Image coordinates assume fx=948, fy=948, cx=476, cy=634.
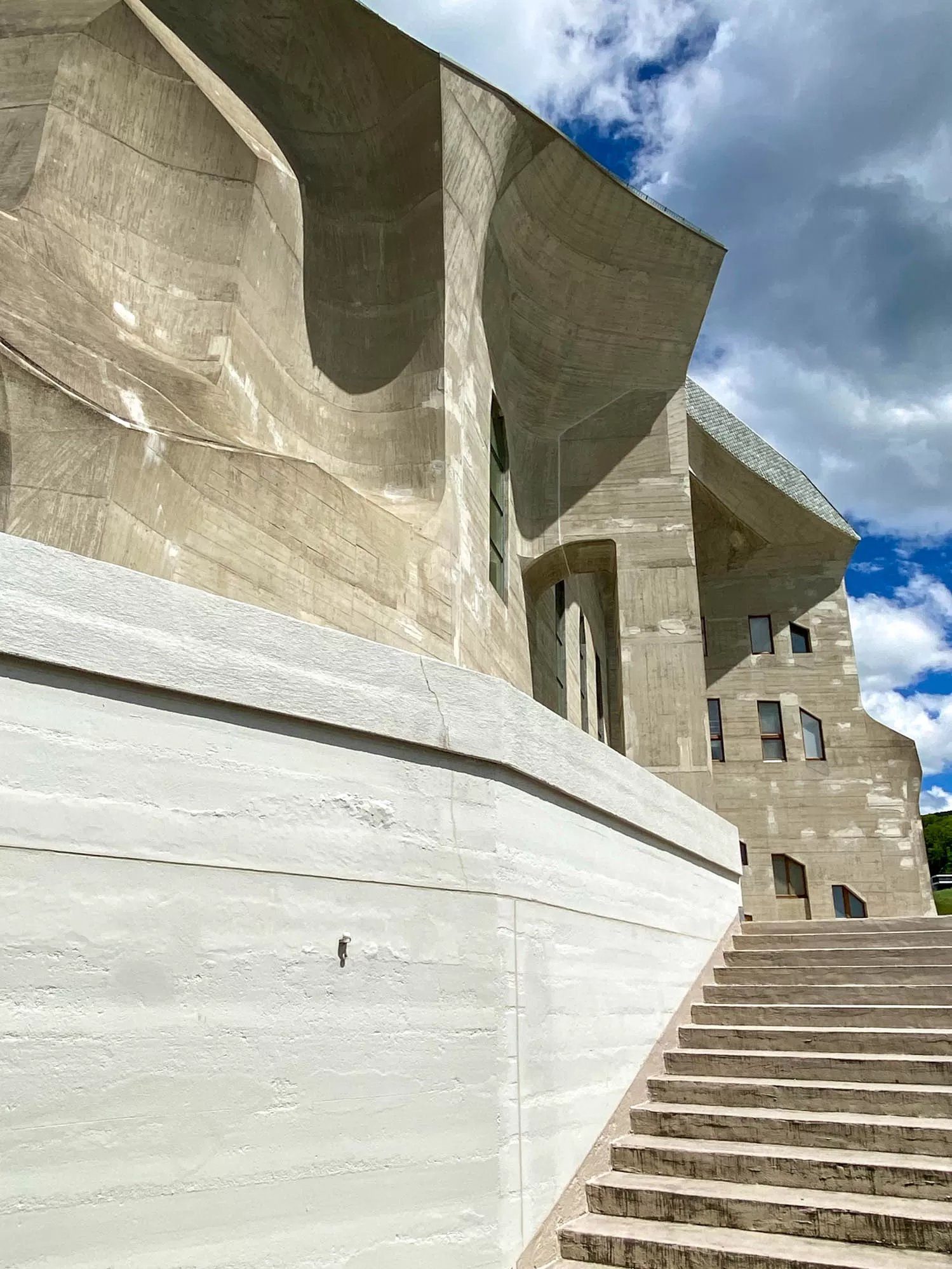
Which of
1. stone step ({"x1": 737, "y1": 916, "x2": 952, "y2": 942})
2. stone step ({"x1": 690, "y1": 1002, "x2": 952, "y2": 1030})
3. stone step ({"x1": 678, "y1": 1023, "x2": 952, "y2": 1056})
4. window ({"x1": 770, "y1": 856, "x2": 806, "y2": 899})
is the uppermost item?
window ({"x1": 770, "y1": 856, "x2": 806, "y2": 899})

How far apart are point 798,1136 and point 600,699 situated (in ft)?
56.4

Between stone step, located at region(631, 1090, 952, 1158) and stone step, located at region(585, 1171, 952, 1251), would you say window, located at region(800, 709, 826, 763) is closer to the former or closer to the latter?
stone step, located at region(631, 1090, 952, 1158)

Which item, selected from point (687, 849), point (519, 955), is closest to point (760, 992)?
point (687, 849)

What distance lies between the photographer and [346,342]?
36.8ft

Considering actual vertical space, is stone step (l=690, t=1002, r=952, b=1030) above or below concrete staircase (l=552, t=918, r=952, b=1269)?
above

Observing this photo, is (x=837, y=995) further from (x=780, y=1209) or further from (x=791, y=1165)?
(x=780, y=1209)

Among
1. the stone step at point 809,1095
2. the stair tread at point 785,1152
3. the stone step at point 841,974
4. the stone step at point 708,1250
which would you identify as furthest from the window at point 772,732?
the stone step at point 708,1250

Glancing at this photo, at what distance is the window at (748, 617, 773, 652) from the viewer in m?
23.0

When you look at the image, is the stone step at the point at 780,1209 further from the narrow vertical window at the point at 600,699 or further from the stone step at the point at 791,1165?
the narrow vertical window at the point at 600,699

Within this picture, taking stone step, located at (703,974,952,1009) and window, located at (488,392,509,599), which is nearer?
stone step, located at (703,974,952,1009)

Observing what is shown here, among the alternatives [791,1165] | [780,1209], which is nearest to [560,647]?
[791,1165]

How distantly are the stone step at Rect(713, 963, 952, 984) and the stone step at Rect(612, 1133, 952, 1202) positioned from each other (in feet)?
6.75

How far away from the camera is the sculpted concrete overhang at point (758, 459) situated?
22.0m

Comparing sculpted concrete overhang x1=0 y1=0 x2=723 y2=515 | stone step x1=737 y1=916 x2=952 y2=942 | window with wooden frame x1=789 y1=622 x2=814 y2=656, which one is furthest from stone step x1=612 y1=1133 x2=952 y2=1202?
window with wooden frame x1=789 y1=622 x2=814 y2=656
